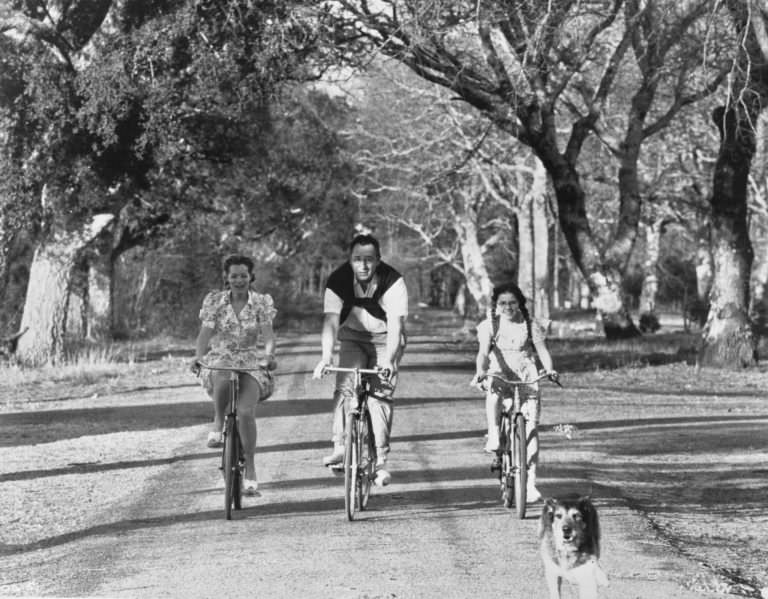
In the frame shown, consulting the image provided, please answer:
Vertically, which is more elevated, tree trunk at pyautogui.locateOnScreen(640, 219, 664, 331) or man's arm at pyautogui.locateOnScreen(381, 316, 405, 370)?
tree trunk at pyautogui.locateOnScreen(640, 219, 664, 331)

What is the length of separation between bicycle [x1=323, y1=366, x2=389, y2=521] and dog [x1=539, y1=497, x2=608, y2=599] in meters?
3.44

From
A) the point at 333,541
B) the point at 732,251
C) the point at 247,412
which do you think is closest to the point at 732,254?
the point at 732,251

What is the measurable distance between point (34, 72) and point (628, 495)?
54.2ft

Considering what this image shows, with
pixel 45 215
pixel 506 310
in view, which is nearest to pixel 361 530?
pixel 506 310

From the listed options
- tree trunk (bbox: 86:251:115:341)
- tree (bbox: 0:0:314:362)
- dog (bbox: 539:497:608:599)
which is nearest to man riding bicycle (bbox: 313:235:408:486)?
dog (bbox: 539:497:608:599)

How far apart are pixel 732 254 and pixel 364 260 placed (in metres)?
17.1

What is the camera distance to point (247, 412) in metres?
10.4

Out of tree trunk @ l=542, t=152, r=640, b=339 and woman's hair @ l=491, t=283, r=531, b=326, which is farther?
tree trunk @ l=542, t=152, r=640, b=339

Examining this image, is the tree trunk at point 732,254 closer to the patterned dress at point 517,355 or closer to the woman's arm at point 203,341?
the patterned dress at point 517,355

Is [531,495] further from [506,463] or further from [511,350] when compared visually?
[511,350]

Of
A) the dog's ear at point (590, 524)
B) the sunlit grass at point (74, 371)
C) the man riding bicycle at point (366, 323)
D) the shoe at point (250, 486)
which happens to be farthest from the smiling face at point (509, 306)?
the sunlit grass at point (74, 371)

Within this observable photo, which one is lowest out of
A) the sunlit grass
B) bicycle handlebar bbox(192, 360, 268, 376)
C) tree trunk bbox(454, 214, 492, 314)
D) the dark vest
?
the sunlit grass

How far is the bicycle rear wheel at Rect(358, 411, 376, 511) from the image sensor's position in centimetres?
1028

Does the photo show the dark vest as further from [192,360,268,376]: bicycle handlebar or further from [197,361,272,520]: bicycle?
[197,361,272,520]: bicycle
